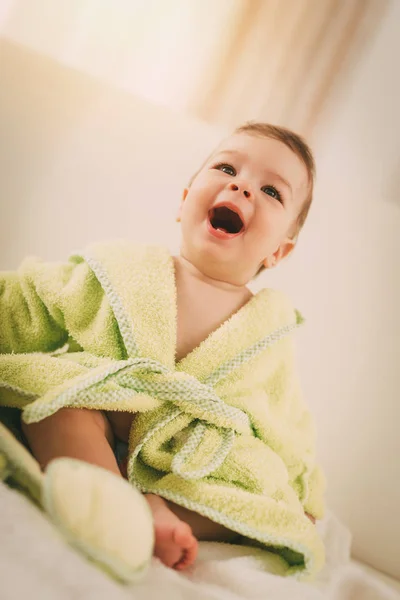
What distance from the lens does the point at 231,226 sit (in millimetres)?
734

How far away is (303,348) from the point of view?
0.99 metres

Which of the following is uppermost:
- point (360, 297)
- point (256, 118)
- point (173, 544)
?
point (256, 118)

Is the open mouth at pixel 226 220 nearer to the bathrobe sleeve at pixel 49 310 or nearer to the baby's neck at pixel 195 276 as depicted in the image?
the baby's neck at pixel 195 276

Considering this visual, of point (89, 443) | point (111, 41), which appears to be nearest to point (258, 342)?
point (89, 443)

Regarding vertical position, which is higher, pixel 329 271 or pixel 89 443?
pixel 329 271

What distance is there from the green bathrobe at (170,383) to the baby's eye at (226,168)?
6.5 inches

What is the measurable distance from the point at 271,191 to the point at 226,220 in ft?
0.29

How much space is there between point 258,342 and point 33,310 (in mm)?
299

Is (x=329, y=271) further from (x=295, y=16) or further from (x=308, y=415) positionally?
(x=295, y=16)

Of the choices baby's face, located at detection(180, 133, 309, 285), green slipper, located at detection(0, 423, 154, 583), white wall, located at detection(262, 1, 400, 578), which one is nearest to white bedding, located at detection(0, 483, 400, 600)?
green slipper, located at detection(0, 423, 154, 583)

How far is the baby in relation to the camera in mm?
662

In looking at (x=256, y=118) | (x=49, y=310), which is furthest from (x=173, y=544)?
(x=256, y=118)

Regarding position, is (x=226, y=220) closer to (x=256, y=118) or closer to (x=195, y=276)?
(x=195, y=276)

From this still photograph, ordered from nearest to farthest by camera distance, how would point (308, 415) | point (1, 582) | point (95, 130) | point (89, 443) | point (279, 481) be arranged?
point (1, 582)
point (89, 443)
point (279, 481)
point (308, 415)
point (95, 130)
